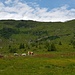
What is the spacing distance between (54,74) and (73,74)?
10.2 feet

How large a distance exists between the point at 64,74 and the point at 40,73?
4.13m

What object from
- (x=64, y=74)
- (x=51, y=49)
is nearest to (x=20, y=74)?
(x=64, y=74)

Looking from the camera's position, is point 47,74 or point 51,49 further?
point 51,49

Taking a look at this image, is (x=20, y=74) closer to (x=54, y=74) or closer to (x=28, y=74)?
(x=28, y=74)

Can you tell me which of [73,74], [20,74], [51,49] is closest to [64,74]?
[73,74]

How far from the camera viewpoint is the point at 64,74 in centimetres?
4006

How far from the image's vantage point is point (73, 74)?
3953 cm

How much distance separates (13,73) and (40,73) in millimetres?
4587

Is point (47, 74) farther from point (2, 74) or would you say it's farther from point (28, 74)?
point (2, 74)

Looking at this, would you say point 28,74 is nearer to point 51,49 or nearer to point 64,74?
point 64,74

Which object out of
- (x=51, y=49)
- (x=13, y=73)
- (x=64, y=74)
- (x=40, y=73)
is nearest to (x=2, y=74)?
(x=13, y=73)

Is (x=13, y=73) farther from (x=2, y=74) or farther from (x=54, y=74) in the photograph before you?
(x=54, y=74)

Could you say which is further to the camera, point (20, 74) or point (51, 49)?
point (51, 49)

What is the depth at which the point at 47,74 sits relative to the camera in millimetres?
40062
